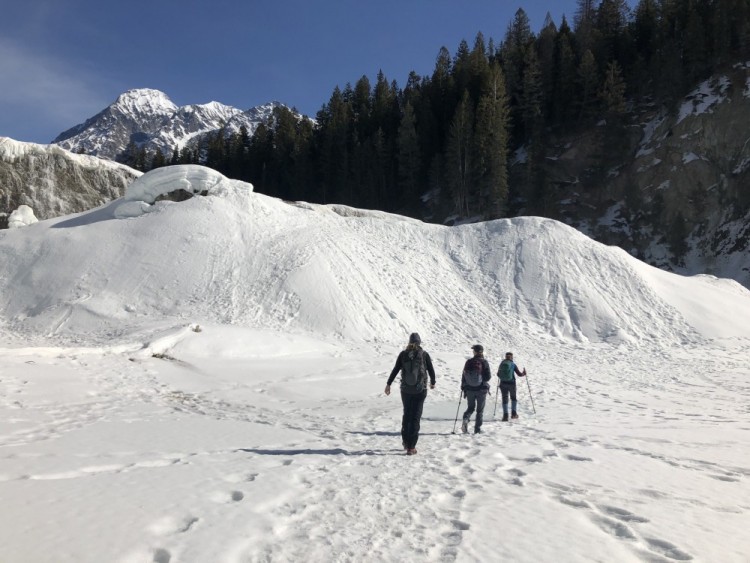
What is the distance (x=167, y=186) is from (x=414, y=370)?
21.8 metres

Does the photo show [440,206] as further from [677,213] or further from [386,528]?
[386,528]

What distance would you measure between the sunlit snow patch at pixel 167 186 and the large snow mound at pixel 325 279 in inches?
2.9

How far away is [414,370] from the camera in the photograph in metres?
7.55

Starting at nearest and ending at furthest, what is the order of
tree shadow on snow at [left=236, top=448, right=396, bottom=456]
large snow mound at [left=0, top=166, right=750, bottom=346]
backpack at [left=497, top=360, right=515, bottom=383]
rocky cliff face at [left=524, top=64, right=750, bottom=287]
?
tree shadow on snow at [left=236, top=448, right=396, bottom=456] → backpack at [left=497, top=360, right=515, bottom=383] → large snow mound at [left=0, top=166, right=750, bottom=346] → rocky cliff face at [left=524, top=64, right=750, bottom=287]

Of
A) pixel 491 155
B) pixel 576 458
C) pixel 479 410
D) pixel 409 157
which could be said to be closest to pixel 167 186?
pixel 479 410

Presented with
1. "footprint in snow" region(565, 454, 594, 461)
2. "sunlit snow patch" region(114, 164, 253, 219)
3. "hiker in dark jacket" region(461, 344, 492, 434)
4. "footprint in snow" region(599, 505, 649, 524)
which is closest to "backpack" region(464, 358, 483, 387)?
"hiker in dark jacket" region(461, 344, 492, 434)

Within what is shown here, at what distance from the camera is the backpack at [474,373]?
30.3ft

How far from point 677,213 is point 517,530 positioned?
42.7 m

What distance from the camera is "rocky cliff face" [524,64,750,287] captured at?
3703 centimetres

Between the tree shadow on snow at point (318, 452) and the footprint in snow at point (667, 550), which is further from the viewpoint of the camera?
the tree shadow on snow at point (318, 452)

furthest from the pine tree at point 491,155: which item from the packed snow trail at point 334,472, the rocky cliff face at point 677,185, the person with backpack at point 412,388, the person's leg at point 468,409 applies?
the person with backpack at point 412,388

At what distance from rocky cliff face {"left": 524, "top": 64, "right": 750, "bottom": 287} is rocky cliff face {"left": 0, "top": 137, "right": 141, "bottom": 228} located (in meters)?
37.9

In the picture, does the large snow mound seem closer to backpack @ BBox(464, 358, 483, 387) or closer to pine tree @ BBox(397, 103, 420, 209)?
backpack @ BBox(464, 358, 483, 387)

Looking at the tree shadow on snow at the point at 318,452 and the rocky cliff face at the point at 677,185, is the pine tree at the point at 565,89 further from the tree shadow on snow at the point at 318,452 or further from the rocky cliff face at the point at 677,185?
the tree shadow on snow at the point at 318,452
